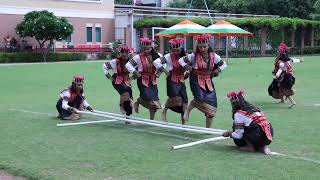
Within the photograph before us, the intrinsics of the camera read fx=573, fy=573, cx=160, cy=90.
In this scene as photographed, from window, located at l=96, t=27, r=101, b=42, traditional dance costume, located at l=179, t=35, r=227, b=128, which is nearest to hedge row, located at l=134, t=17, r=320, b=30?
window, located at l=96, t=27, r=101, b=42

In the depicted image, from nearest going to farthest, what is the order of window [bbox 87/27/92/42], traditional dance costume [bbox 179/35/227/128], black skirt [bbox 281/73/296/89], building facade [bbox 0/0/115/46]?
1. traditional dance costume [bbox 179/35/227/128]
2. black skirt [bbox 281/73/296/89]
3. building facade [bbox 0/0/115/46]
4. window [bbox 87/27/92/42]

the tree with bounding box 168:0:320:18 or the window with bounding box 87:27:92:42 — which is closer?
the window with bounding box 87:27:92:42

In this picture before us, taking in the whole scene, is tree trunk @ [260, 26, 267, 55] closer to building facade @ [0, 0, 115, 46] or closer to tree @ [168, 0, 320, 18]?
tree @ [168, 0, 320, 18]

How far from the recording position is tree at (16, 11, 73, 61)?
140 ft

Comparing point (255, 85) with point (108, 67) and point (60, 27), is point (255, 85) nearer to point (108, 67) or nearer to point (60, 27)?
point (108, 67)

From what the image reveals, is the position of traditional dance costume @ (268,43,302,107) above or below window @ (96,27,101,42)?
below

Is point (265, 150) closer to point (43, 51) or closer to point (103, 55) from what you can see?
point (43, 51)

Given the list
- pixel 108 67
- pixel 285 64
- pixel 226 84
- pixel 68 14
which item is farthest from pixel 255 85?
pixel 68 14

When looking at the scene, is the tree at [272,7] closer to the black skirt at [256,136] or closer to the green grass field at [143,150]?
the green grass field at [143,150]

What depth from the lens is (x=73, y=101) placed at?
12.4 meters

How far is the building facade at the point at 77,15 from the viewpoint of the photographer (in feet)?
151

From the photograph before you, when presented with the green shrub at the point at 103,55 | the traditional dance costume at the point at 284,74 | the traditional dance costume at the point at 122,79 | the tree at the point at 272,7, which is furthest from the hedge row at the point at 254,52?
the traditional dance costume at the point at 122,79

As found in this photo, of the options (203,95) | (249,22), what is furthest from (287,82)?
(249,22)

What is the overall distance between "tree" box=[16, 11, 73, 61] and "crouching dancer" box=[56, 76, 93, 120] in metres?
31.5
